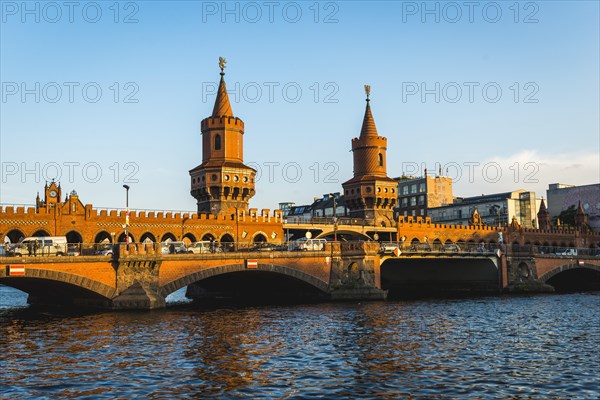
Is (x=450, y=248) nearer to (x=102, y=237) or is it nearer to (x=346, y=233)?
(x=346, y=233)

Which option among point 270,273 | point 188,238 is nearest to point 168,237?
point 188,238

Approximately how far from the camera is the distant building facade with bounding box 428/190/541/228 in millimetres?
162250

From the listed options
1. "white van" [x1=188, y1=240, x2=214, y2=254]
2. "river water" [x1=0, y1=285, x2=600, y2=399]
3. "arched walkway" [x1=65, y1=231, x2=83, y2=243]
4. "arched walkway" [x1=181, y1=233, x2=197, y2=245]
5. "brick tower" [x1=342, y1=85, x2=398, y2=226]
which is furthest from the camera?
"brick tower" [x1=342, y1=85, x2=398, y2=226]

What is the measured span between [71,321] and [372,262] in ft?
107

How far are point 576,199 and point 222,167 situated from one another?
343 ft

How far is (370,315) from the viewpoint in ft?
174

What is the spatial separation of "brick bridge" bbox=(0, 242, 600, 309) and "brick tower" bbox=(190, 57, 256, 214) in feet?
53.8

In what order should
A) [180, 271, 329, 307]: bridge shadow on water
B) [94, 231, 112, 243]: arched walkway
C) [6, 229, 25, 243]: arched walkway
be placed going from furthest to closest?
[94, 231, 112, 243]: arched walkway
[6, 229, 25, 243]: arched walkway
[180, 271, 329, 307]: bridge shadow on water

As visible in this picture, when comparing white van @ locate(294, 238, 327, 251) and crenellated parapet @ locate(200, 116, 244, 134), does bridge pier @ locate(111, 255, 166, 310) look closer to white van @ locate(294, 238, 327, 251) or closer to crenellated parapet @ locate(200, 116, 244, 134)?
white van @ locate(294, 238, 327, 251)

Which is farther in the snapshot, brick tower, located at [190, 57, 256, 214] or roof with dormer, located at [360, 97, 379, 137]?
roof with dormer, located at [360, 97, 379, 137]

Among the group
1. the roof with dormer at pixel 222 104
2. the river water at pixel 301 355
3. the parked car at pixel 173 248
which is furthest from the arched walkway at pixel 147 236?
the river water at pixel 301 355

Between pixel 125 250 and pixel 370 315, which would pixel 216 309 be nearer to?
pixel 125 250

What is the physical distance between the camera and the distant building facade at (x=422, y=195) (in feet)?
566

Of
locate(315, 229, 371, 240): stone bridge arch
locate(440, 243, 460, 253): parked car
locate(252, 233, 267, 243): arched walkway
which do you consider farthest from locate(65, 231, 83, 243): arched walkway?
locate(440, 243, 460, 253): parked car
